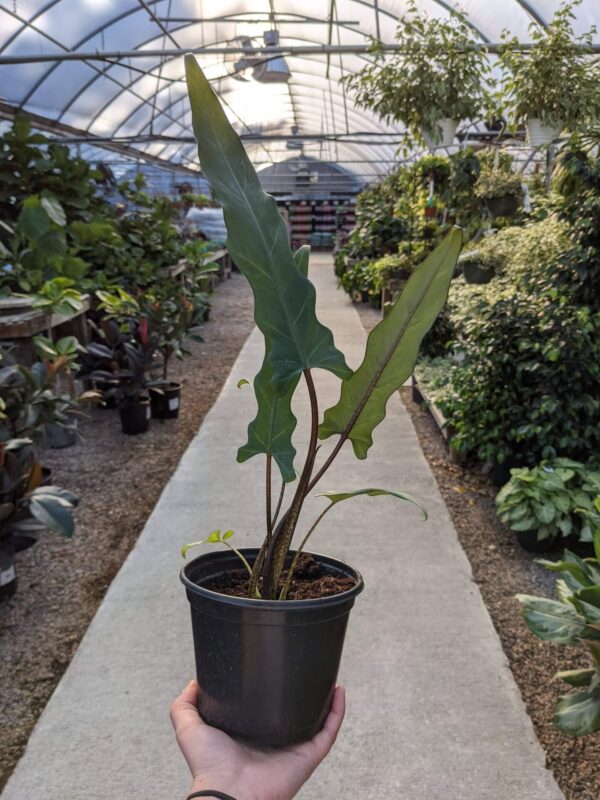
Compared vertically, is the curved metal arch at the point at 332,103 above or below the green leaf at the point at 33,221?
above

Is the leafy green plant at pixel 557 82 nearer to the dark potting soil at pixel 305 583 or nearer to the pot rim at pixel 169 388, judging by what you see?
the pot rim at pixel 169 388

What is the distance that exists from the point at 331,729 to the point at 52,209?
4.16 meters

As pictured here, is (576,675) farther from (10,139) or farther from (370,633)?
(10,139)

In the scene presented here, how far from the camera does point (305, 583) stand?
1160 mm

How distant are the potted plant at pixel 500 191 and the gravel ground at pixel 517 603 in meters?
2.01

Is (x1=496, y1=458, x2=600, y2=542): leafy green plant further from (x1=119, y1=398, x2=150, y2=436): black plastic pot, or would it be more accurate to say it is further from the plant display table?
(x1=119, y1=398, x2=150, y2=436): black plastic pot

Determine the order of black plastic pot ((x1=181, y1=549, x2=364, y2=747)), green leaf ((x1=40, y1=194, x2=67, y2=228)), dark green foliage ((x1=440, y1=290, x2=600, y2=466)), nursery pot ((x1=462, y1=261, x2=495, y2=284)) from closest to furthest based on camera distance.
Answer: black plastic pot ((x1=181, y1=549, x2=364, y2=747)), dark green foliage ((x1=440, y1=290, x2=600, y2=466)), green leaf ((x1=40, y1=194, x2=67, y2=228)), nursery pot ((x1=462, y1=261, x2=495, y2=284))

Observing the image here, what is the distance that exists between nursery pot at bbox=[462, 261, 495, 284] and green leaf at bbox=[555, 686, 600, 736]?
3.35 metres

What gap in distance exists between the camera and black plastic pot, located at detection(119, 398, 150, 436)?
15.4ft

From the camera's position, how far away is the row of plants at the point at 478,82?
4.68 metres

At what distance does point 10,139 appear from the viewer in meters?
5.09

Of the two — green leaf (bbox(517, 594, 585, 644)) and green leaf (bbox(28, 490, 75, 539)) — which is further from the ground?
green leaf (bbox(28, 490, 75, 539))

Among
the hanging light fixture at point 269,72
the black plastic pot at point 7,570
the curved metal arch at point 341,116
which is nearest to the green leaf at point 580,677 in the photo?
the black plastic pot at point 7,570

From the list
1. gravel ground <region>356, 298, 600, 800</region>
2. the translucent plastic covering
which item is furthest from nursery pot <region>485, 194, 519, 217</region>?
the translucent plastic covering
